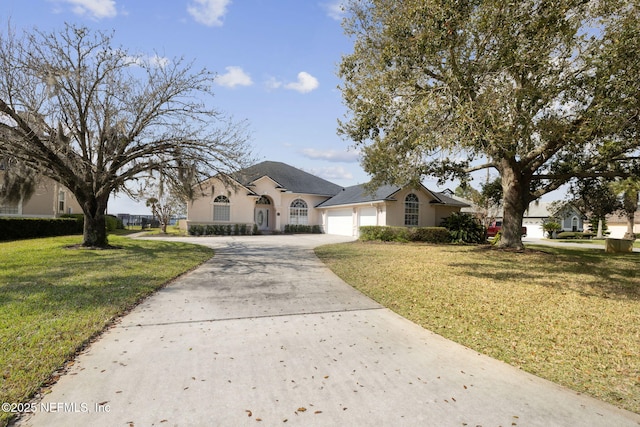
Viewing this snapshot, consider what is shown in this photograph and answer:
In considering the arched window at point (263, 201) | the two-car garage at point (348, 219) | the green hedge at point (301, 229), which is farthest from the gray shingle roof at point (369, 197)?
the arched window at point (263, 201)

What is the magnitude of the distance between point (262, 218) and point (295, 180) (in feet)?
17.1

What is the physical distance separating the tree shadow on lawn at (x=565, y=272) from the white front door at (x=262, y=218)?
1994cm

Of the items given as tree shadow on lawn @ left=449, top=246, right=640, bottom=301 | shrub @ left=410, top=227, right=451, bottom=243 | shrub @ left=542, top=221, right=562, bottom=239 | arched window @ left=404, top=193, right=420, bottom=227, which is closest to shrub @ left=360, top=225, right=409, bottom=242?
shrub @ left=410, top=227, right=451, bottom=243

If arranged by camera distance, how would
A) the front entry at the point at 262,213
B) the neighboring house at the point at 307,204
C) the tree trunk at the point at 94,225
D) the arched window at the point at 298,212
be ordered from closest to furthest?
the tree trunk at the point at 94,225, the neighboring house at the point at 307,204, the front entry at the point at 262,213, the arched window at the point at 298,212

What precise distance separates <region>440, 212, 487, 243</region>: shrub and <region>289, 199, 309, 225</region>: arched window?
13179 millimetres

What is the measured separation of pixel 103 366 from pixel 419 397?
3.34 metres

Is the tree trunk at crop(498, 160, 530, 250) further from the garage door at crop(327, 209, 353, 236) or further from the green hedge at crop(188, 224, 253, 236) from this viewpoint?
the green hedge at crop(188, 224, 253, 236)

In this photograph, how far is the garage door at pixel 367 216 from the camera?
24.7 metres

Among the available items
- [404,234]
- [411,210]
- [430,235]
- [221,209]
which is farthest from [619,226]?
[221,209]

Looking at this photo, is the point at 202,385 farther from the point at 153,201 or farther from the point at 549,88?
the point at 153,201

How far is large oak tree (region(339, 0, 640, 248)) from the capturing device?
26.1 feet

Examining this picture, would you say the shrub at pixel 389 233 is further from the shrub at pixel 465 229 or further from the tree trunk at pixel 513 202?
the tree trunk at pixel 513 202

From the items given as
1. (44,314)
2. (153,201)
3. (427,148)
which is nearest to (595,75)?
(427,148)

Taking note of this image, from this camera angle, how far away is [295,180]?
3328 cm
